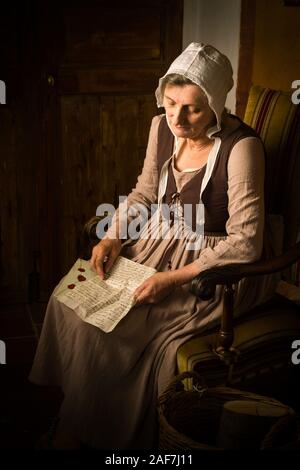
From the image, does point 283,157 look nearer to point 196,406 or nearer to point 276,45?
point 276,45

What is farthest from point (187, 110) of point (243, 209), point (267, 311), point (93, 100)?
point (93, 100)

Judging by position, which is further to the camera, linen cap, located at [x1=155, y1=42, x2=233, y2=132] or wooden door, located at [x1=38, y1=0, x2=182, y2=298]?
wooden door, located at [x1=38, y1=0, x2=182, y2=298]

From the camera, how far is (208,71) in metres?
2.07

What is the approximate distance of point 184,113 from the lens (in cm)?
212

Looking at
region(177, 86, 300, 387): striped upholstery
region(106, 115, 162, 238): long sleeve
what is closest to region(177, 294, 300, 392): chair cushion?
region(177, 86, 300, 387): striped upholstery

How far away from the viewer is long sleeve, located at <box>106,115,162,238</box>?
7.82ft

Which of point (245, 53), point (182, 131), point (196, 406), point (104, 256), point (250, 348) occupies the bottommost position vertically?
point (196, 406)

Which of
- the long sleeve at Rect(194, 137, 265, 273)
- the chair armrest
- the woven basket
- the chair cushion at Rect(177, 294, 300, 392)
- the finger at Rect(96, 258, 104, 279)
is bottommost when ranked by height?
the woven basket

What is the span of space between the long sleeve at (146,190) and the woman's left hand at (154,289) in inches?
13.3

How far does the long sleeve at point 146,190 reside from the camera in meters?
2.38

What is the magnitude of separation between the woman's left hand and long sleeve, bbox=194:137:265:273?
100mm

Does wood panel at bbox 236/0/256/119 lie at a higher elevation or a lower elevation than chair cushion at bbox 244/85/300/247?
higher

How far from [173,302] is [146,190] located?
0.48 m

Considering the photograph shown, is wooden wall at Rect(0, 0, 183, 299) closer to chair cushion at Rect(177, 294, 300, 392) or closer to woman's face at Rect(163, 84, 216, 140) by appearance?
woman's face at Rect(163, 84, 216, 140)
